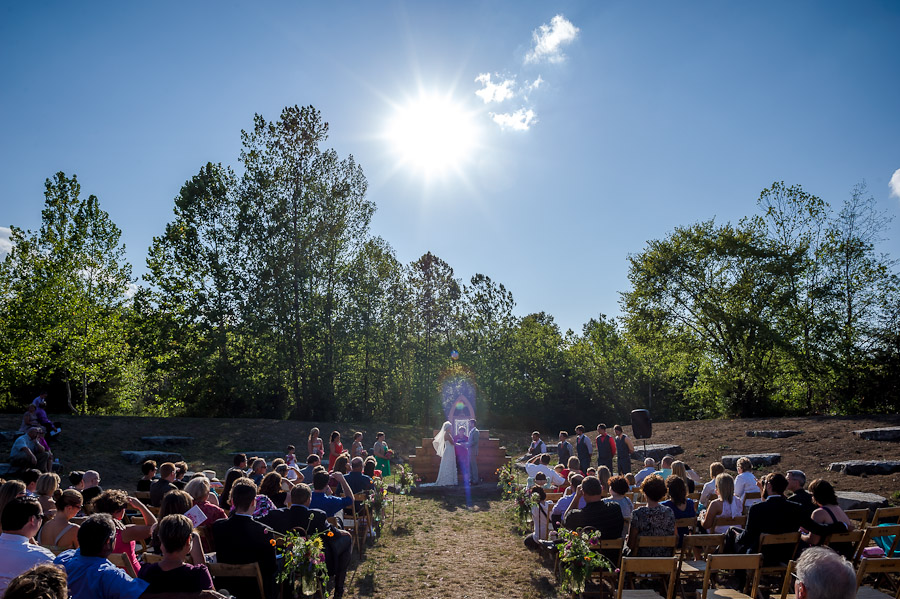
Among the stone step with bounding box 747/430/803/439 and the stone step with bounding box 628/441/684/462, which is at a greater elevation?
the stone step with bounding box 747/430/803/439

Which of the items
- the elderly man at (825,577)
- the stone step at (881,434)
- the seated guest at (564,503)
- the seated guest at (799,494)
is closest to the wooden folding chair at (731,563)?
the seated guest at (799,494)

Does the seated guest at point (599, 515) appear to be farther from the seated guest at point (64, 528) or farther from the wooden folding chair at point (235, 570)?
the seated guest at point (64, 528)

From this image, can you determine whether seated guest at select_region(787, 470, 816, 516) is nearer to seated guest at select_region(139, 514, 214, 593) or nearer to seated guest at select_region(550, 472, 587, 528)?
seated guest at select_region(550, 472, 587, 528)

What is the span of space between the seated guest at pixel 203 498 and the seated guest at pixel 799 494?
6229mm

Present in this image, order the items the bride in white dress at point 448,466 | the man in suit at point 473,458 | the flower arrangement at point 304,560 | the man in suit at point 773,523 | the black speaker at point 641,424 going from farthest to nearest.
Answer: the man in suit at point 473,458
the black speaker at point 641,424
the bride in white dress at point 448,466
the man in suit at point 773,523
the flower arrangement at point 304,560

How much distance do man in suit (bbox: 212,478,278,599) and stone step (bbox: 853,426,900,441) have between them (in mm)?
15984

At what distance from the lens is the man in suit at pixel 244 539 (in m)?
4.71

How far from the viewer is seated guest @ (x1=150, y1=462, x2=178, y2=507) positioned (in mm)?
6711

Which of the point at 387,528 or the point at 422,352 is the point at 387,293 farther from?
the point at 387,528

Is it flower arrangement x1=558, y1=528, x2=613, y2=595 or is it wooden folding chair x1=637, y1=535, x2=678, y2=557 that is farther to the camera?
wooden folding chair x1=637, y1=535, x2=678, y2=557

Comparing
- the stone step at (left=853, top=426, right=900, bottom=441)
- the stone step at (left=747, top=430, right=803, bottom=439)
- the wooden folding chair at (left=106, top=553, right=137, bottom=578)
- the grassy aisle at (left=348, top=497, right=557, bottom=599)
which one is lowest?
the grassy aisle at (left=348, top=497, right=557, bottom=599)

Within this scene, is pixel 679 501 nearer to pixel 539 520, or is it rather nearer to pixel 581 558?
pixel 581 558

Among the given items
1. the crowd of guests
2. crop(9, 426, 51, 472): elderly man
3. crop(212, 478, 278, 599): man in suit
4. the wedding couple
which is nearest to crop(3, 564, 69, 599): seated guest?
the crowd of guests

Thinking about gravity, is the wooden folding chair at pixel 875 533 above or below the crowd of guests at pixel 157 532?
below
